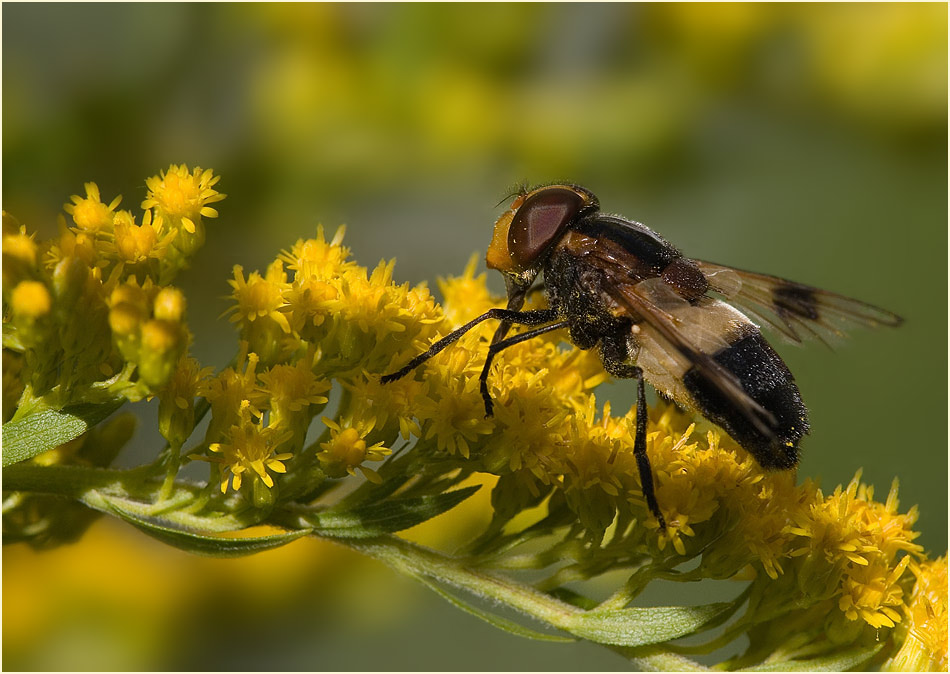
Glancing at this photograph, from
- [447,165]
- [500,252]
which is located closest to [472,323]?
[500,252]

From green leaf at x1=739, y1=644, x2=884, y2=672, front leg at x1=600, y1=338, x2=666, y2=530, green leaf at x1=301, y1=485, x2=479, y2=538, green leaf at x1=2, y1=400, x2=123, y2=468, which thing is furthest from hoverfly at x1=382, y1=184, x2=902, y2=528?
green leaf at x1=2, y1=400, x2=123, y2=468

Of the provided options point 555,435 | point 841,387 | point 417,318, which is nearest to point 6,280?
point 417,318

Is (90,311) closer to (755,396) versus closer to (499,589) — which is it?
(499,589)

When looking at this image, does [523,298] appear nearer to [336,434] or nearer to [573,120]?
[336,434]

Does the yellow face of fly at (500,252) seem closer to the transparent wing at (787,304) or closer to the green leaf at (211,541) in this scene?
the transparent wing at (787,304)

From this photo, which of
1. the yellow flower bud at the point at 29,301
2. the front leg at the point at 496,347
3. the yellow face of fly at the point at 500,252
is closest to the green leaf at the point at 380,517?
the front leg at the point at 496,347
